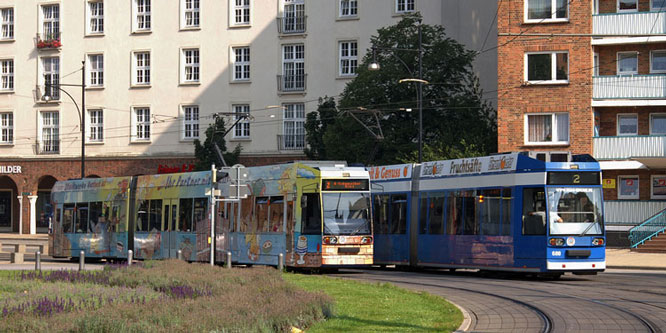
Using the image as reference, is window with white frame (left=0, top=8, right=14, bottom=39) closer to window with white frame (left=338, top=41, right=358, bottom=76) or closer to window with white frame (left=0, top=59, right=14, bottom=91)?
window with white frame (left=0, top=59, right=14, bottom=91)

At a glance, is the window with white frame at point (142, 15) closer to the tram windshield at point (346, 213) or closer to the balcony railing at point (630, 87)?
the balcony railing at point (630, 87)

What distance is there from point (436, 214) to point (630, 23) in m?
20.5

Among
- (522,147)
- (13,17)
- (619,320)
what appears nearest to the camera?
(619,320)

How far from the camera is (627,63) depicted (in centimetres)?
4562

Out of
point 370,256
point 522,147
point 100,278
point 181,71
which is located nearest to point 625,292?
point 370,256

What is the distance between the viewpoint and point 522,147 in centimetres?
4509

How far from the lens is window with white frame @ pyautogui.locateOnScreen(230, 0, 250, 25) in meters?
59.9

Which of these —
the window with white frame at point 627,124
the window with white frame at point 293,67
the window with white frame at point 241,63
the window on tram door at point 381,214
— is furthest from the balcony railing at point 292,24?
the window on tram door at point 381,214

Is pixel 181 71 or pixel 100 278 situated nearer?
pixel 100 278

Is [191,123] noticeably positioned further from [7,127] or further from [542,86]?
[542,86]

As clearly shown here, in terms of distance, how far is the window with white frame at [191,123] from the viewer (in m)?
60.8

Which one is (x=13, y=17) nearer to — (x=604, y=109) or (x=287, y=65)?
(x=287, y=65)

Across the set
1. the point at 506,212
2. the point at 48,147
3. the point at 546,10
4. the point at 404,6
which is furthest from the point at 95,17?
the point at 506,212

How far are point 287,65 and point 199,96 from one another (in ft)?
19.3
